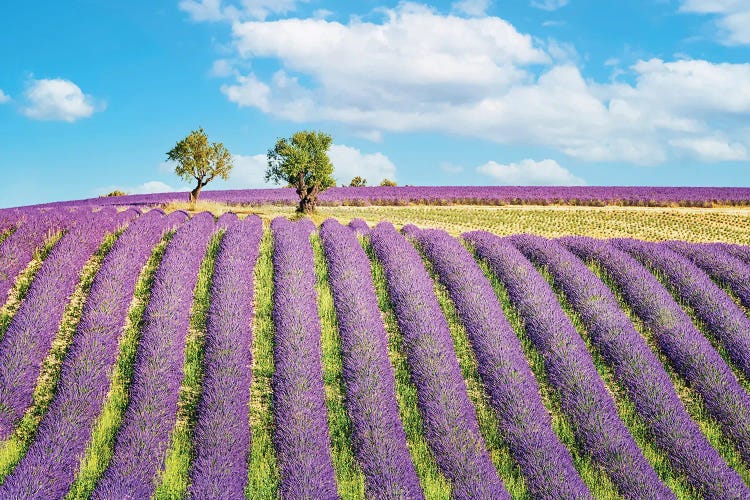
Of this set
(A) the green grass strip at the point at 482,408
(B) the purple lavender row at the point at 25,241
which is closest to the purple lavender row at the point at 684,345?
(A) the green grass strip at the point at 482,408

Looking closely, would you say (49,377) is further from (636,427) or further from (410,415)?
(636,427)

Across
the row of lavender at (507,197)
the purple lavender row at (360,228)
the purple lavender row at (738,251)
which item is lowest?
the purple lavender row at (738,251)

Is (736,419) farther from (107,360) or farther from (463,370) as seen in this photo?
(107,360)

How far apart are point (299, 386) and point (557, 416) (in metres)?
3.98

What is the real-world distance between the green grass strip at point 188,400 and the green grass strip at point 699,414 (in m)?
7.72

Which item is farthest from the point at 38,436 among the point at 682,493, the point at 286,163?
the point at 286,163

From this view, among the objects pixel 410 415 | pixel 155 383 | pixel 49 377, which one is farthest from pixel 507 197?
pixel 49 377

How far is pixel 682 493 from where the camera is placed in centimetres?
786

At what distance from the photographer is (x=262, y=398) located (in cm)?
905

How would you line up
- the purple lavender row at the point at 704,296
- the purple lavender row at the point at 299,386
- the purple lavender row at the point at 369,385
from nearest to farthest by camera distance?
the purple lavender row at the point at 299,386 → the purple lavender row at the point at 369,385 → the purple lavender row at the point at 704,296

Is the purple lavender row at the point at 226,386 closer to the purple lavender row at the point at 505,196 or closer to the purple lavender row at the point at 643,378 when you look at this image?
the purple lavender row at the point at 643,378

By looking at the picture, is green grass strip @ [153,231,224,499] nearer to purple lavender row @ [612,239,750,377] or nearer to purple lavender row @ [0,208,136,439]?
purple lavender row @ [0,208,136,439]

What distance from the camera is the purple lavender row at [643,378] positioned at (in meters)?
8.10

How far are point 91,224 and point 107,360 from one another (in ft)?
18.3
